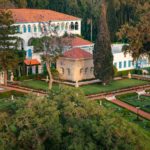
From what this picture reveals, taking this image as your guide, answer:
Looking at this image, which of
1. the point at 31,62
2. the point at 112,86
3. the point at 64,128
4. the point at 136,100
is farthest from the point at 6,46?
the point at 64,128

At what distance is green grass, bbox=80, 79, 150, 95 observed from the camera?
1750 inches

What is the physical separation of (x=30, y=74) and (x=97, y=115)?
31.6 metres

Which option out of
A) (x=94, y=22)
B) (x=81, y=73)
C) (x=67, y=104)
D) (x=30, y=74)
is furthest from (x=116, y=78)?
(x=67, y=104)

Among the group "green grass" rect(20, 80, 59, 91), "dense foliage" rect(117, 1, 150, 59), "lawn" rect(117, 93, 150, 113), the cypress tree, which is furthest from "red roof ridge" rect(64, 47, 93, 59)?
"dense foliage" rect(117, 1, 150, 59)

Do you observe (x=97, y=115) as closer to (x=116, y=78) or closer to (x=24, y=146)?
(x=24, y=146)

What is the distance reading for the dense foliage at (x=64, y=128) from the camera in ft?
61.8

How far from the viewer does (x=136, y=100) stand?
41.3 metres

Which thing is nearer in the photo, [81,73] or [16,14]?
[81,73]

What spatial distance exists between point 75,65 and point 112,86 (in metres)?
4.79

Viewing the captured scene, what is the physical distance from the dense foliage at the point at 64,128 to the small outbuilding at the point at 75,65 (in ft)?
92.8

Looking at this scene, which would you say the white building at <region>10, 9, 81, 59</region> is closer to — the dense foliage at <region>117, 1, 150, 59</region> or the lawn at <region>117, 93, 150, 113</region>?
the dense foliage at <region>117, 1, 150, 59</region>

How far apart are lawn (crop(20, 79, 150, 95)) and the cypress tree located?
3.60 feet

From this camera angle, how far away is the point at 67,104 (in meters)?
20.3

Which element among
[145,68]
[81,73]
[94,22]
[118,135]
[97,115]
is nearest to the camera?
[118,135]
